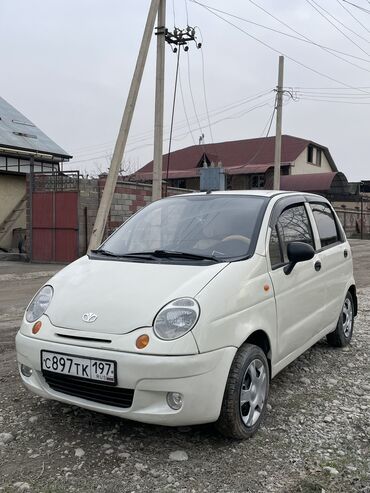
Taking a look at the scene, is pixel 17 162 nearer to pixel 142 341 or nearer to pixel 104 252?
pixel 104 252

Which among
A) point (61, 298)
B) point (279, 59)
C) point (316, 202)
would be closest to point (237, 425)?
point (61, 298)

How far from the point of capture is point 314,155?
43.2 m

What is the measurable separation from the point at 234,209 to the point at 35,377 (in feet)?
6.69

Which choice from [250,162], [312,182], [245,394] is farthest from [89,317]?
[250,162]

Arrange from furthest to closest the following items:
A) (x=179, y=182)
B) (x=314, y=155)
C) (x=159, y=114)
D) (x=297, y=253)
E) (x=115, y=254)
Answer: (x=314, y=155)
(x=179, y=182)
(x=159, y=114)
(x=115, y=254)
(x=297, y=253)

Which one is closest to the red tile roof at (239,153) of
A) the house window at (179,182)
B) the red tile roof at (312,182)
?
the house window at (179,182)

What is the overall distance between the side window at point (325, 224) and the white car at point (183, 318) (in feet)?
2.12

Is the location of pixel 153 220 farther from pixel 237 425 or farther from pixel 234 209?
pixel 237 425

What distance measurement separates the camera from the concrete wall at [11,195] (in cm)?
2408

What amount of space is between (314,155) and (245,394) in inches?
1671

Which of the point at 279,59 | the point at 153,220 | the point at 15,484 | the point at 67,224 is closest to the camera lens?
the point at 15,484

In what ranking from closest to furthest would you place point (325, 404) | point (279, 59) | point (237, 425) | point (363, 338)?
point (237, 425)
point (325, 404)
point (363, 338)
point (279, 59)

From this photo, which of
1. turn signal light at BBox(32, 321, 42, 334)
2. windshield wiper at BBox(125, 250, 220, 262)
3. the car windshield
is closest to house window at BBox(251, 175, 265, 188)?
the car windshield

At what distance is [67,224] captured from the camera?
16922 mm
